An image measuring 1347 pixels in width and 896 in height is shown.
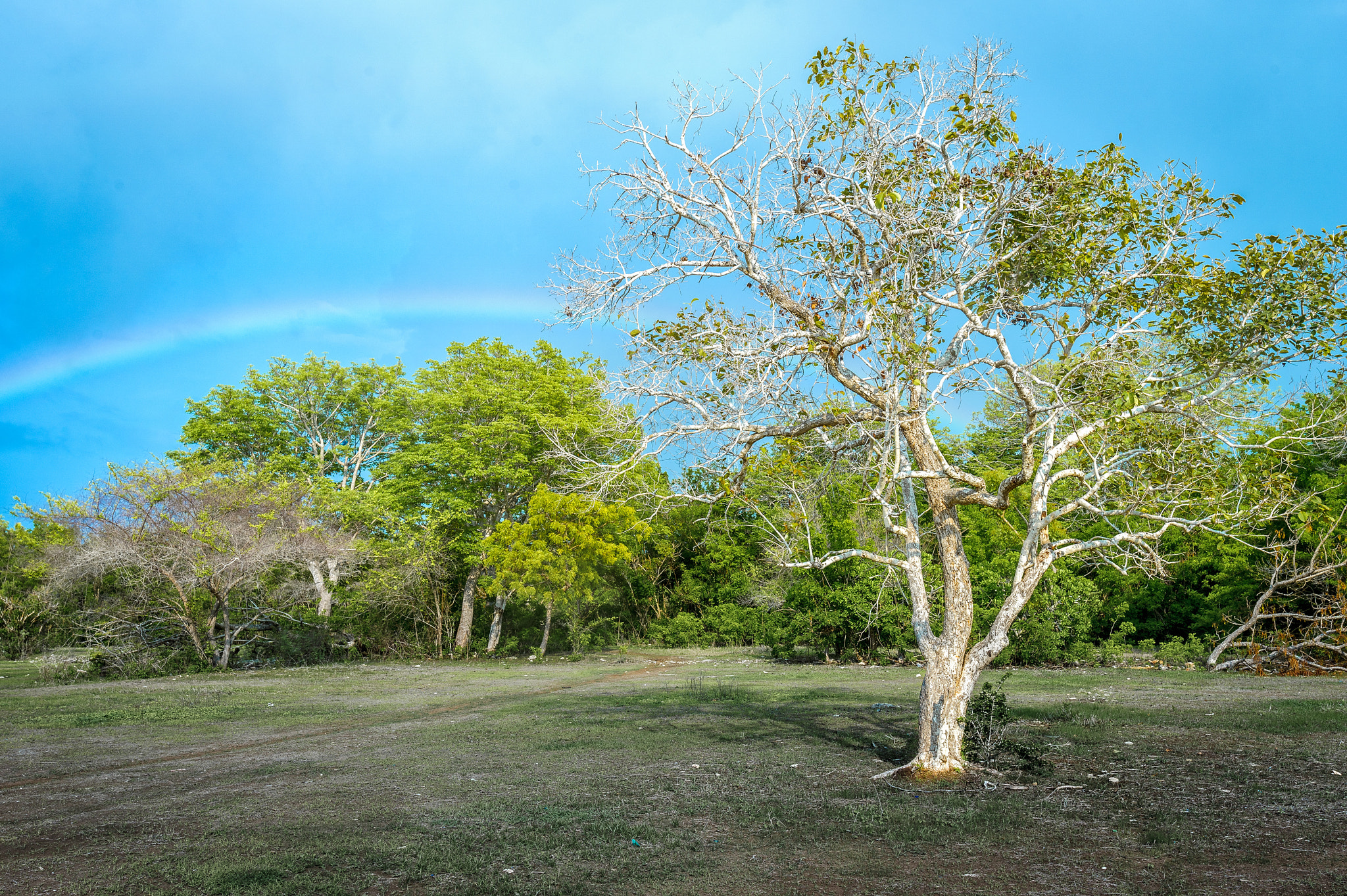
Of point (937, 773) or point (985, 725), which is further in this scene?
point (985, 725)

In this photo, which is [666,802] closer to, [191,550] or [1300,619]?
[191,550]

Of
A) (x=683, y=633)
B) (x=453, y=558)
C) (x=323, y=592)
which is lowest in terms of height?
(x=683, y=633)

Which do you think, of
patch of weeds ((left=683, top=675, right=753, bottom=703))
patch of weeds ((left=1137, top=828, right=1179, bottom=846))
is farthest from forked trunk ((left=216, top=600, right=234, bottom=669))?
patch of weeds ((left=1137, top=828, right=1179, bottom=846))

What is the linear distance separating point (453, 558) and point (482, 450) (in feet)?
13.6

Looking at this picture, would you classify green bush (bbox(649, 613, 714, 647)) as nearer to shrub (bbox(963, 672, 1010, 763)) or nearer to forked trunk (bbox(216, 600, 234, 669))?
forked trunk (bbox(216, 600, 234, 669))

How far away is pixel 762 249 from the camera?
802 centimetres

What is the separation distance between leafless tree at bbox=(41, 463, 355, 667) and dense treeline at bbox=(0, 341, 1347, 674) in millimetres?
81

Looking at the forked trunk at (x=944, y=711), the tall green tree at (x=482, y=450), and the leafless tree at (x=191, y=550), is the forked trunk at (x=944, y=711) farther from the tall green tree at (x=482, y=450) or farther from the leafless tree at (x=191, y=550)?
the tall green tree at (x=482, y=450)

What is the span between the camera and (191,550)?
66.9 feet

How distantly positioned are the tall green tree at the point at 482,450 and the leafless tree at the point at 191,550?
487 centimetres

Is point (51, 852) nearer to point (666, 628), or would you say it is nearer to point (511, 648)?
point (511, 648)

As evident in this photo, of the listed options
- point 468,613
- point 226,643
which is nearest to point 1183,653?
point 468,613

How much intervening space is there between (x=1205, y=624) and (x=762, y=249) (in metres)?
20.6

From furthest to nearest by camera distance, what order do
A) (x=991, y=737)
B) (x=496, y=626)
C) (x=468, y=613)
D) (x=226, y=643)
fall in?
(x=468, y=613), (x=496, y=626), (x=226, y=643), (x=991, y=737)
